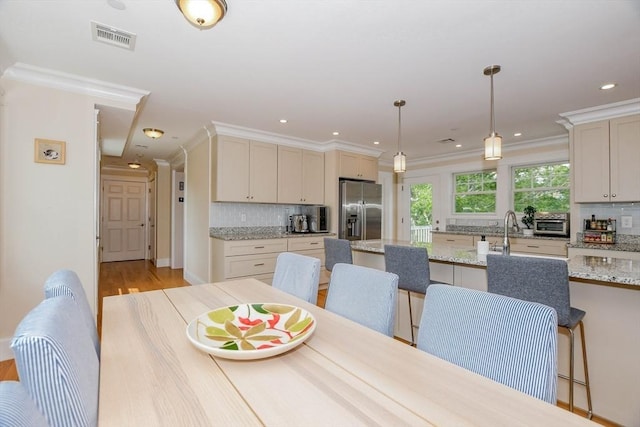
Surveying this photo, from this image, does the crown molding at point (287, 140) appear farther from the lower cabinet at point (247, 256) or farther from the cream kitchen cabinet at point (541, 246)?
the cream kitchen cabinet at point (541, 246)

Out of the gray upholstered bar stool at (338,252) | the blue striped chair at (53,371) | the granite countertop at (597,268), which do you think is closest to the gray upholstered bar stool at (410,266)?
the granite countertop at (597,268)

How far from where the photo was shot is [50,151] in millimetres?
2551

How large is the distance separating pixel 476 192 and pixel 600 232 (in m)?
2.05

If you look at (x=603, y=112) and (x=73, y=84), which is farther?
(x=603, y=112)

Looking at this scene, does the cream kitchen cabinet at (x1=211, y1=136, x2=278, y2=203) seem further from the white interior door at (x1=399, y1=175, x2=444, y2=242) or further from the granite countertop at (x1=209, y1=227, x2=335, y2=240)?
the white interior door at (x1=399, y1=175, x2=444, y2=242)

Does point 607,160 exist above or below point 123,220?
above

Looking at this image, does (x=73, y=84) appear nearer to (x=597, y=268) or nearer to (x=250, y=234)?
(x=250, y=234)

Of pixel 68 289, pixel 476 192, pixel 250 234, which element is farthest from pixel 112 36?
pixel 476 192

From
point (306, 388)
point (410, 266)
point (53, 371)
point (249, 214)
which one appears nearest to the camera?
point (53, 371)

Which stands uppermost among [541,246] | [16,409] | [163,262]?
[16,409]

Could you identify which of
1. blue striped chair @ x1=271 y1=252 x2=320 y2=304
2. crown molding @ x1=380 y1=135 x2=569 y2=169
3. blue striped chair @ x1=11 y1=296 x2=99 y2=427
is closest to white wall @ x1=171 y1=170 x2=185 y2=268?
crown molding @ x1=380 y1=135 x2=569 y2=169

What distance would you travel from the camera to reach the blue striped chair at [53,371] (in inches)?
23.6

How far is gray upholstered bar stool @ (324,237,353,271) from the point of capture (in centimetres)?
264

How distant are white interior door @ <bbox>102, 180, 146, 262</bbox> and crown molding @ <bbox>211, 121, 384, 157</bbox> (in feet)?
16.2
